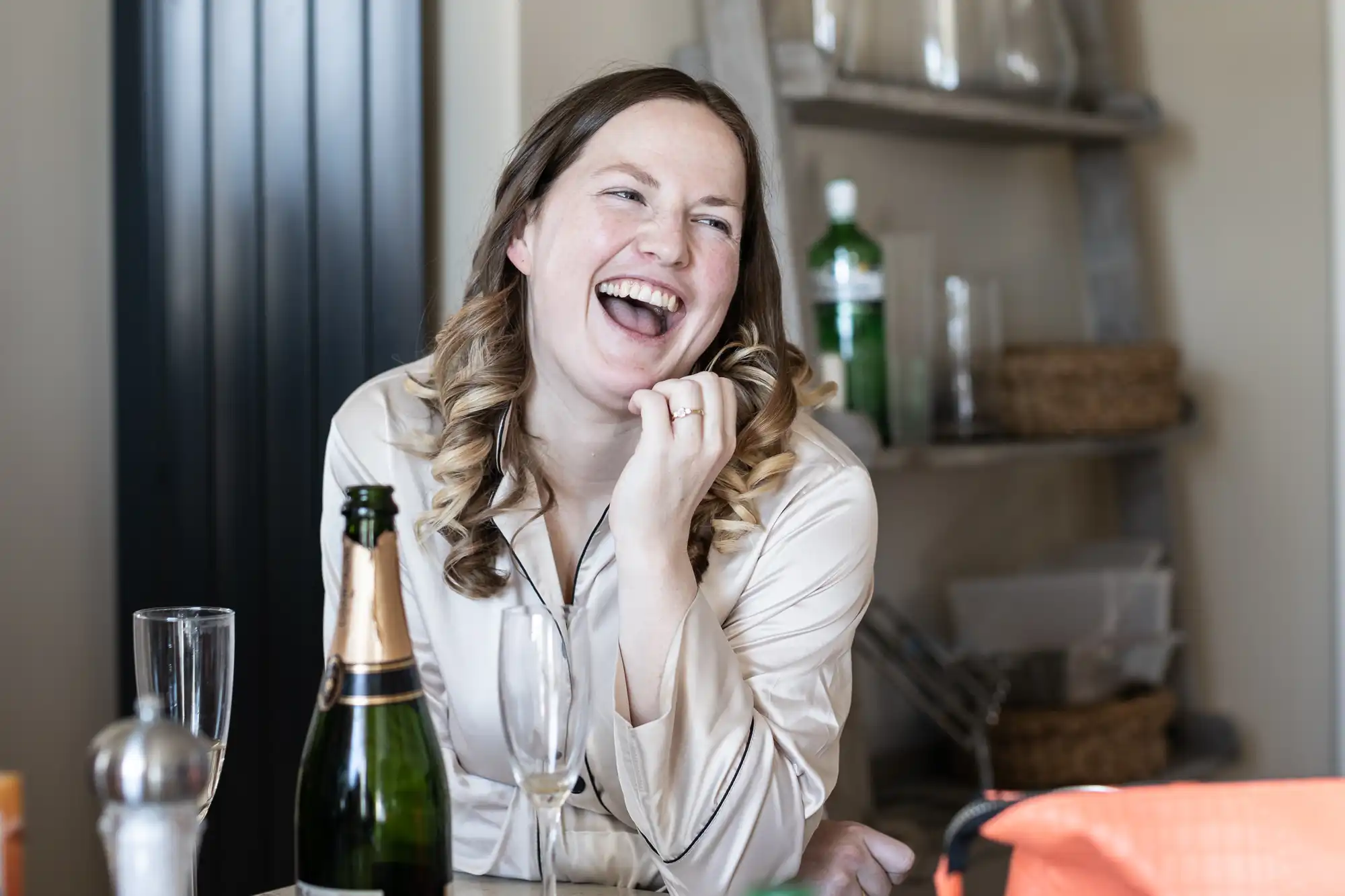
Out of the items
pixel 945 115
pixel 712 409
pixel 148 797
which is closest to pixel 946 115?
pixel 945 115

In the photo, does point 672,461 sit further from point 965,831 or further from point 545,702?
point 965,831

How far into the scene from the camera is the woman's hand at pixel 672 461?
3.61 feet

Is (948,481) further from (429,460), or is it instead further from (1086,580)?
(429,460)

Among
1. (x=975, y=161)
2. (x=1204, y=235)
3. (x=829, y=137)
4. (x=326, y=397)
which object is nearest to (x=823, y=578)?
(x=326, y=397)

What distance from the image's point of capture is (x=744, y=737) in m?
1.06

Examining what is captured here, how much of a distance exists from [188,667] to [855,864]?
1.91 feet

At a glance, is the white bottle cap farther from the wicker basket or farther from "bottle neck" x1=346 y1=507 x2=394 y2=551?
"bottle neck" x1=346 y1=507 x2=394 y2=551

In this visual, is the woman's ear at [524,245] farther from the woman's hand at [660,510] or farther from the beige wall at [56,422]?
the beige wall at [56,422]

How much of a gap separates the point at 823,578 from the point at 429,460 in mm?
404

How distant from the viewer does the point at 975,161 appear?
2.52 metres

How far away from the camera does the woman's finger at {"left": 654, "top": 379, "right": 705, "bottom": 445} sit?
116 centimetres

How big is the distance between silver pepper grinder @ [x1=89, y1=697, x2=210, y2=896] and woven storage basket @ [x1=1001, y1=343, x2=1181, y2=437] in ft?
6.12

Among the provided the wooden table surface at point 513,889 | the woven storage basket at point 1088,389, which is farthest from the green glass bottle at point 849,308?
the wooden table surface at point 513,889

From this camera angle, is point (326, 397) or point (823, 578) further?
point (326, 397)
